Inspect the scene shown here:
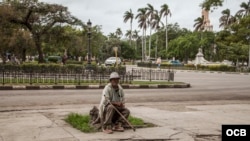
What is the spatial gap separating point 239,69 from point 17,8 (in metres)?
33.7

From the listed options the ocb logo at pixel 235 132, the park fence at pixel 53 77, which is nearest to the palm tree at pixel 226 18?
the park fence at pixel 53 77

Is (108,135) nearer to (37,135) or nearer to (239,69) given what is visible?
(37,135)

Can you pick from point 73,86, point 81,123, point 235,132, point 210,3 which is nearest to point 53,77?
point 73,86

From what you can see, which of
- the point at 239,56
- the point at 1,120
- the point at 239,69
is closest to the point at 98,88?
the point at 1,120

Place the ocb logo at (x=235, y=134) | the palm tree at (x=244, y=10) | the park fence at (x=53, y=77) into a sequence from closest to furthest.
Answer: the ocb logo at (x=235, y=134), the park fence at (x=53, y=77), the palm tree at (x=244, y=10)

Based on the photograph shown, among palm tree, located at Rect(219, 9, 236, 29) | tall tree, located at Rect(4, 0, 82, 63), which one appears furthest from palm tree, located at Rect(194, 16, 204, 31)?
tall tree, located at Rect(4, 0, 82, 63)

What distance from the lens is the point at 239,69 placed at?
5584 cm

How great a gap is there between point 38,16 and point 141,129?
2964cm

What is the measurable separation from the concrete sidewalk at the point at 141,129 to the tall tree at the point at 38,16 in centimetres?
2385

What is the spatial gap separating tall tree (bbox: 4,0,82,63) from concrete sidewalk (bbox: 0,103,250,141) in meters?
23.9

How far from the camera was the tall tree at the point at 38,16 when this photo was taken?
35625 millimetres

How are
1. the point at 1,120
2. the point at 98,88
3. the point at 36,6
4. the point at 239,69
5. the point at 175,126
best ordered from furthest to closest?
the point at 239,69 < the point at 36,6 < the point at 98,88 < the point at 1,120 < the point at 175,126

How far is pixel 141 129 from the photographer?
9.06 meters

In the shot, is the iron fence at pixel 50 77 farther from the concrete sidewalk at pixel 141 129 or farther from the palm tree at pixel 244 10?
the palm tree at pixel 244 10
